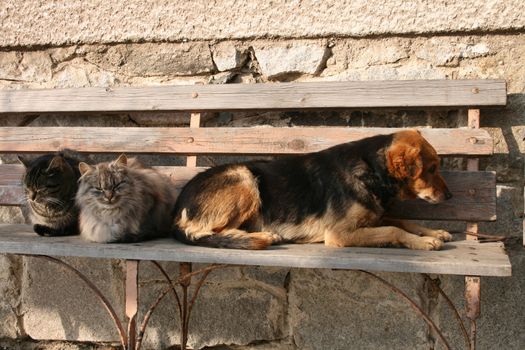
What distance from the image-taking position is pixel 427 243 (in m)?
2.85

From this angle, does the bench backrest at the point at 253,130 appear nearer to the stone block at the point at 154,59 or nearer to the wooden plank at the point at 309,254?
the stone block at the point at 154,59

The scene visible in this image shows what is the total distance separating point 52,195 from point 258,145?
1230 millimetres

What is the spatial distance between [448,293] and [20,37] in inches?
128

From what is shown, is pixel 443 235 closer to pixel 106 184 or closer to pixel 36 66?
pixel 106 184

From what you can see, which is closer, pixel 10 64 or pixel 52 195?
pixel 52 195

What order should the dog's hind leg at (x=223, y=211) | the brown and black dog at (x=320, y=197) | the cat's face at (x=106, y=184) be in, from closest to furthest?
the brown and black dog at (x=320, y=197) → the dog's hind leg at (x=223, y=211) → the cat's face at (x=106, y=184)

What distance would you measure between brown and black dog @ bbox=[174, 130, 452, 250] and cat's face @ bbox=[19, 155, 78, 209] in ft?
2.27

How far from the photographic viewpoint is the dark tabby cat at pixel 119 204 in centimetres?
314

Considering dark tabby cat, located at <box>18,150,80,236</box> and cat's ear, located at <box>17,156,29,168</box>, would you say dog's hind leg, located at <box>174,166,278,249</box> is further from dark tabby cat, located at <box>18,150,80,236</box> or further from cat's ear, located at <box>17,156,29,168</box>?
cat's ear, located at <box>17,156,29,168</box>

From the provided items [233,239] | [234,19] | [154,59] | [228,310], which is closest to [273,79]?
[234,19]

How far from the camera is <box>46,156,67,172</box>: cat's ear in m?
3.33

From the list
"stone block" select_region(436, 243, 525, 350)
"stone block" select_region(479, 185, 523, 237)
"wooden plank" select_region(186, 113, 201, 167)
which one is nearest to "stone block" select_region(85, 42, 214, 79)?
"wooden plank" select_region(186, 113, 201, 167)

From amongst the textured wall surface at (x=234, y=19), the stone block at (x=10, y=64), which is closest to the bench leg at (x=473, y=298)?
the textured wall surface at (x=234, y=19)

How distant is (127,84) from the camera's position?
12.9 ft
